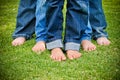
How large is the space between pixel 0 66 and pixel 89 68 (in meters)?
0.68

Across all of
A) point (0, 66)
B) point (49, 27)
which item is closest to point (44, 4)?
point (49, 27)

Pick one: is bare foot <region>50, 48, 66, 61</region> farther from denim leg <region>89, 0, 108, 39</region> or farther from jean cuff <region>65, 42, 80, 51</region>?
denim leg <region>89, 0, 108, 39</region>

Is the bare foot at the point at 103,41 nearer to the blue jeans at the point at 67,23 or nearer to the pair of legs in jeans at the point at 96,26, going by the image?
the pair of legs in jeans at the point at 96,26

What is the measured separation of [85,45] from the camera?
9.68 ft

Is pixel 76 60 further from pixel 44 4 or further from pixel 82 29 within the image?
pixel 44 4

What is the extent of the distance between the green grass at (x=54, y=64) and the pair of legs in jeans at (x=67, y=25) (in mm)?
99

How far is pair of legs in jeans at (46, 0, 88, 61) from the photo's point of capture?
9.15ft

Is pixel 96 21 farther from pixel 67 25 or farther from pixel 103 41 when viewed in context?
pixel 67 25

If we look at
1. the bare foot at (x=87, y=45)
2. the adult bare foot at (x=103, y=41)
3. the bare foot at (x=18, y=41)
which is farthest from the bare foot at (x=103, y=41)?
the bare foot at (x=18, y=41)

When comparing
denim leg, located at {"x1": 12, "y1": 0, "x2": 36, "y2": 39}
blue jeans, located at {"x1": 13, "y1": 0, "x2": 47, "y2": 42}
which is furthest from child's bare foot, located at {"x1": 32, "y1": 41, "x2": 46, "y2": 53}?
denim leg, located at {"x1": 12, "y1": 0, "x2": 36, "y2": 39}

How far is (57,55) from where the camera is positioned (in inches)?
106

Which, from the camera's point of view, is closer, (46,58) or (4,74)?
(4,74)

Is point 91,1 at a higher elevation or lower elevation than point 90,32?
higher

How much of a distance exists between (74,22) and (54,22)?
6.6 inches
